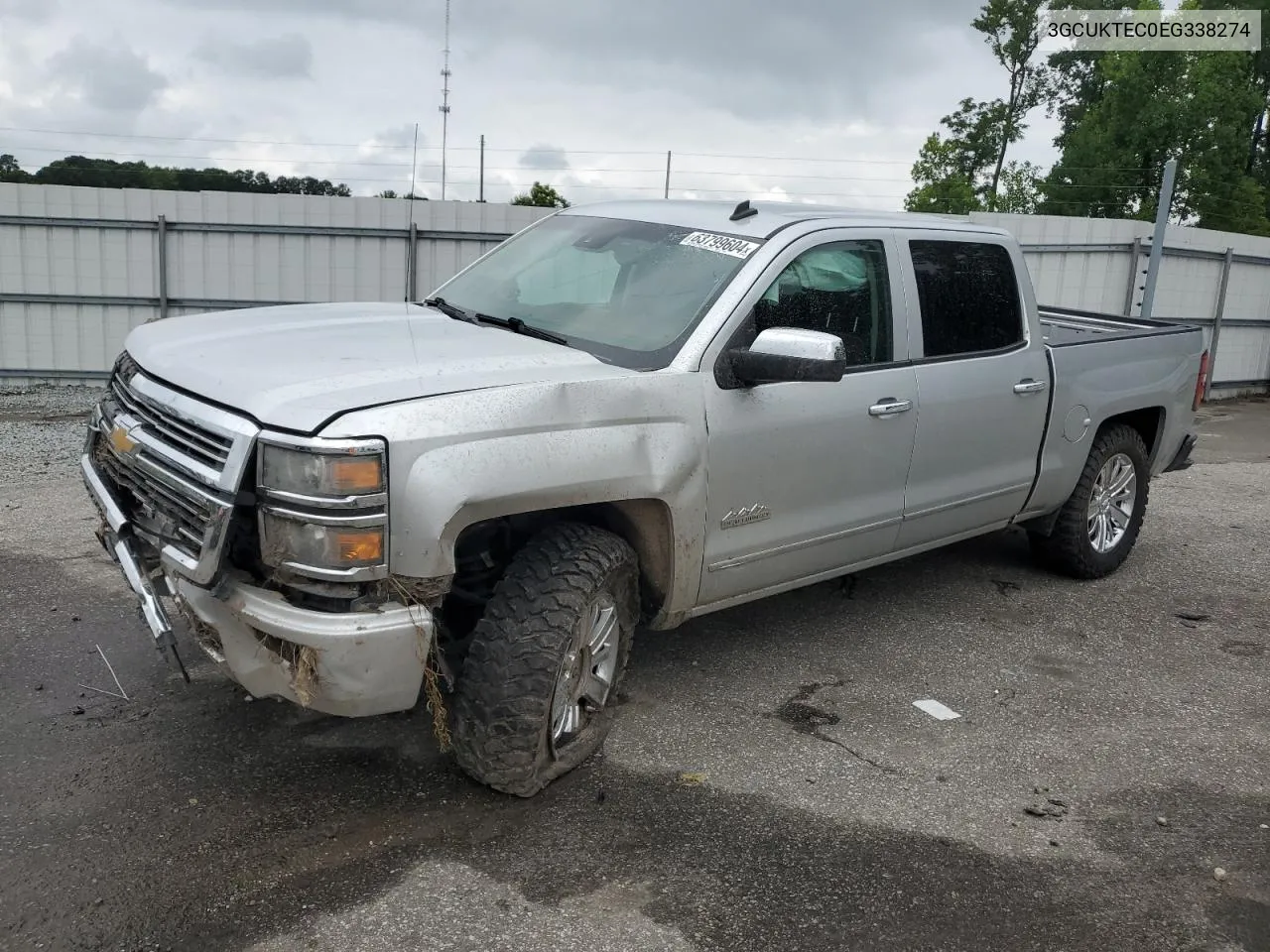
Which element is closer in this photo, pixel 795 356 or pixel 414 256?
pixel 795 356

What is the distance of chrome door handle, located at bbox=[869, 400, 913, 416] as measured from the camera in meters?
4.32

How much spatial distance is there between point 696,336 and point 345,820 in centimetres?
192

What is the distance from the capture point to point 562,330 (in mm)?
3998

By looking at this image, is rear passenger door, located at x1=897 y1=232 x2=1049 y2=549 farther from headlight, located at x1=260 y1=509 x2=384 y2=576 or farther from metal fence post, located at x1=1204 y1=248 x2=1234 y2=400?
metal fence post, located at x1=1204 y1=248 x2=1234 y2=400

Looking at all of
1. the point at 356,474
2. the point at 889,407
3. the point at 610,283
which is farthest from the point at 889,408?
the point at 356,474

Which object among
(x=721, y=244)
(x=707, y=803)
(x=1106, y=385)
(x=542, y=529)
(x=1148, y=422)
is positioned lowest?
(x=707, y=803)

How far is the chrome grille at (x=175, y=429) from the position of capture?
2992 millimetres

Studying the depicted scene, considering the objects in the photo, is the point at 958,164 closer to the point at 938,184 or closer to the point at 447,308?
the point at 938,184

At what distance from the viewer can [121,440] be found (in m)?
3.44

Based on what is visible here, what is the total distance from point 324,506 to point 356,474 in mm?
115

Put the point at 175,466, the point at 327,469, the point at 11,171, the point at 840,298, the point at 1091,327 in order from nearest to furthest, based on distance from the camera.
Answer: the point at 327,469, the point at 175,466, the point at 840,298, the point at 1091,327, the point at 11,171

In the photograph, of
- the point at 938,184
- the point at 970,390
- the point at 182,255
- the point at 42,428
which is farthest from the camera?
the point at 938,184

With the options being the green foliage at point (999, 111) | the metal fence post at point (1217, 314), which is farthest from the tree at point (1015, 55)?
the metal fence post at point (1217, 314)

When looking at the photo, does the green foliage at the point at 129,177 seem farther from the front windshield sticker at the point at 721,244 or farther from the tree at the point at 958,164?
the tree at the point at 958,164
